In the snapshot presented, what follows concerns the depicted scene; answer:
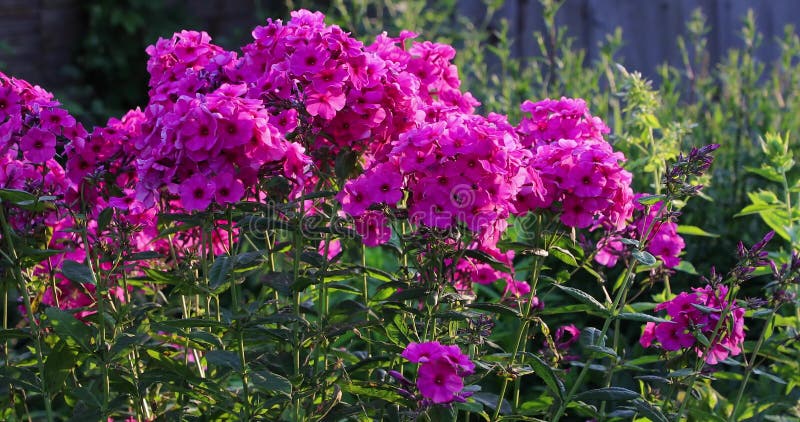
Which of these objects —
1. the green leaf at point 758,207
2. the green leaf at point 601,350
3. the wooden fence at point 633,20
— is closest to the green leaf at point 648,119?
the green leaf at point 758,207

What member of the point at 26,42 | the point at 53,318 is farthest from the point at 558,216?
the point at 26,42

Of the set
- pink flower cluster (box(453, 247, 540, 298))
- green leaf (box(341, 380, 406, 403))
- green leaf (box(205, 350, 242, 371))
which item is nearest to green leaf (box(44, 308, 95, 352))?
green leaf (box(205, 350, 242, 371))

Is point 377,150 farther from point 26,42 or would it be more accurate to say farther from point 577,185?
point 26,42

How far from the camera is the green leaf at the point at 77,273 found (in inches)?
82.4

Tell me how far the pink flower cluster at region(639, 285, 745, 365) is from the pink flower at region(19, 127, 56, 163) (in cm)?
137

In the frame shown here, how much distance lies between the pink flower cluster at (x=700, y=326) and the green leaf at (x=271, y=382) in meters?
0.85

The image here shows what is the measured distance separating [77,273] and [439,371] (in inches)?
32.5

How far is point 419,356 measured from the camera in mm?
1849

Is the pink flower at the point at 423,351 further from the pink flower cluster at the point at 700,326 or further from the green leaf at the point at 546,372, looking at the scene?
the pink flower cluster at the point at 700,326

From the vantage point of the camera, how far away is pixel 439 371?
1.83m

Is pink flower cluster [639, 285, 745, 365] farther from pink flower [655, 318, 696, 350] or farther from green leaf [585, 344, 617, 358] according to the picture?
green leaf [585, 344, 617, 358]

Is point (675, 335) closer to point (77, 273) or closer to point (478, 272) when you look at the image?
Answer: point (478, 272)

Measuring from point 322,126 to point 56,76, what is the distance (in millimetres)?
4985

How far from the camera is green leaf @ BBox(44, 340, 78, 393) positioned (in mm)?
2182
